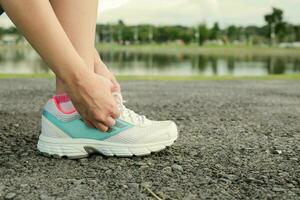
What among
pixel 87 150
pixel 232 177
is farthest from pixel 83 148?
pixel 232 177

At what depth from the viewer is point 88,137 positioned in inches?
70.4

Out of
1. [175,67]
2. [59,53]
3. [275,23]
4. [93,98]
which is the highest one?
[275,23]

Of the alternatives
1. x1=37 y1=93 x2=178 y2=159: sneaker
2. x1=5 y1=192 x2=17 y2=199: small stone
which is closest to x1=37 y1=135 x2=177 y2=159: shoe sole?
x1=37 y1=93 x2=178 y2=159: sneaker

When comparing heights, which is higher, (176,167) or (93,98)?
(93,98)

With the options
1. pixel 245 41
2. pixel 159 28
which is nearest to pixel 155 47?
pixel 159 28

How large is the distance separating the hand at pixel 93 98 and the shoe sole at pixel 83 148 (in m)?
0.09

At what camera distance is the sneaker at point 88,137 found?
1787 mm

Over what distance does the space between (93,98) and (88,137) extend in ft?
0.68

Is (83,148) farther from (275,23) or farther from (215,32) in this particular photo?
(215,32)

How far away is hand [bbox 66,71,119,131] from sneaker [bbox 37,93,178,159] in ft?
0.21

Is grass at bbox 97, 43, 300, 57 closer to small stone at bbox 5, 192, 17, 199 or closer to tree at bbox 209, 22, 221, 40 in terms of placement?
tree at bbox 209, 22, 221, 40

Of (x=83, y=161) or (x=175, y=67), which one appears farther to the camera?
(x=175, y=67)

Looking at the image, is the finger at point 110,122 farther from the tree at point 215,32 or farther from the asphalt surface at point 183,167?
the tree at point 215,32

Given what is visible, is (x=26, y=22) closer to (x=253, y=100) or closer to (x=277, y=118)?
(x=277, y=118)
